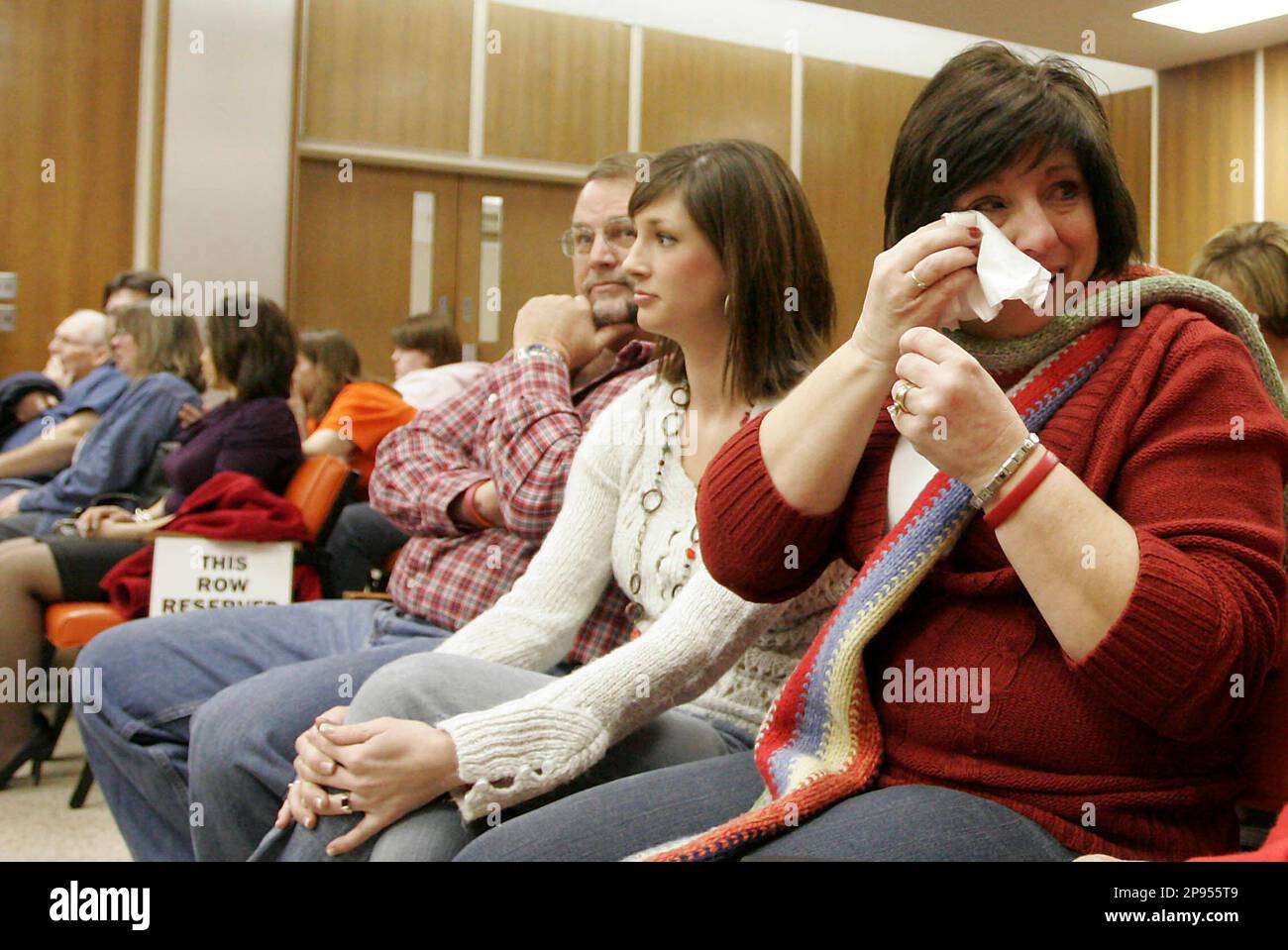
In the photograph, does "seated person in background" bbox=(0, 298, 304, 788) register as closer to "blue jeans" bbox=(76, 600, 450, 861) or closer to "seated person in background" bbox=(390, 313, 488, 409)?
"blue jeans" bbox=(76, 600, 450, 861)

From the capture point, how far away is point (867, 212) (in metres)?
6.70

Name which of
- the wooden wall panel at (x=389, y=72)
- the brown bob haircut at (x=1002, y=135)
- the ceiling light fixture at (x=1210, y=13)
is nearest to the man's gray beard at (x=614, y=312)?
the brown bob haircut at (x=1002, y=135)

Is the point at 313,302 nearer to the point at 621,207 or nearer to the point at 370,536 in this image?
the point at 370,536

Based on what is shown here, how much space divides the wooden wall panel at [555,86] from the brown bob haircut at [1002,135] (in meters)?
5.09

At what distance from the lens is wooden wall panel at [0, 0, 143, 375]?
5.33 meters

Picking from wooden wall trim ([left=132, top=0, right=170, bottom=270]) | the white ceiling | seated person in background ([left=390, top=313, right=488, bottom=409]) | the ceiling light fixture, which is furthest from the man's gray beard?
the ceiling light fixture

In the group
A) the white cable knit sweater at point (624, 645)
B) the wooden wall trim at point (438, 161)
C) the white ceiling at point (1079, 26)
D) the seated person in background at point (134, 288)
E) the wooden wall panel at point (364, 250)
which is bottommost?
the white cable knit sweater at point (624, 645)

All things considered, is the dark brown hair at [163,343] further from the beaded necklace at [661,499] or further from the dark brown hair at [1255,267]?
the dark brown hair at [1255,267]

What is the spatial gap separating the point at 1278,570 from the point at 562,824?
627 millimetres

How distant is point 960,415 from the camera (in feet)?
Result: 2.90

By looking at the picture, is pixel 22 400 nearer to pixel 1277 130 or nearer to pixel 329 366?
pixel 329 366

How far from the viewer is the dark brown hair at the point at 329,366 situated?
4.47 meters

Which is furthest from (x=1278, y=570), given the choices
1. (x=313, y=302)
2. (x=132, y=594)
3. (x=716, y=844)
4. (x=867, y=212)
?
(x=867, y=212)

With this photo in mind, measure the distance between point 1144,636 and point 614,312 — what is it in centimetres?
Answer: 121
